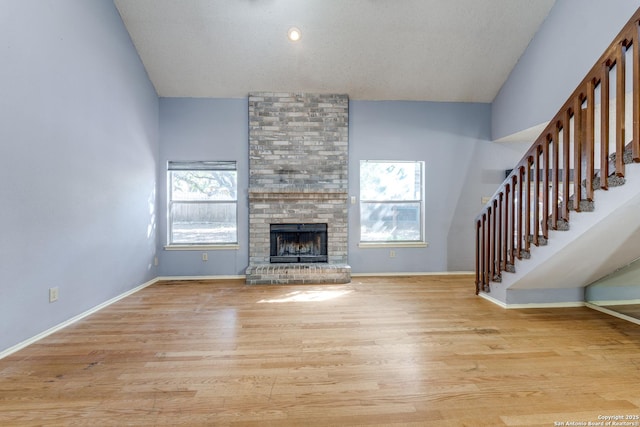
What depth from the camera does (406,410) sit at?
1557mm

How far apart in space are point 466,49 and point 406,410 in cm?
453

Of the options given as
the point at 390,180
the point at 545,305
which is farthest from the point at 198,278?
the point at 545,305

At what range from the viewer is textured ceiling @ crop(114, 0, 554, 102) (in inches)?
144

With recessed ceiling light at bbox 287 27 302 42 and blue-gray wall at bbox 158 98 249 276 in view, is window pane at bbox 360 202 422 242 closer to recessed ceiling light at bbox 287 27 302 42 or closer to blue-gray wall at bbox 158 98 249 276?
blue-gray wall at bbox 158 98 249 276

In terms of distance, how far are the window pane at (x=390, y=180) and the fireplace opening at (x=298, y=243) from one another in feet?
3.19

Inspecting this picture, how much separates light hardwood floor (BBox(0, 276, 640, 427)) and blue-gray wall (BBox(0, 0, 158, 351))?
0.46 metres

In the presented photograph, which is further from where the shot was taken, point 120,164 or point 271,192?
point 271,192

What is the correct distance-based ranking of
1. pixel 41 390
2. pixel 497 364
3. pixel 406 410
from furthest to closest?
pixel 497 364, pixel 41 390, pixel 406 410

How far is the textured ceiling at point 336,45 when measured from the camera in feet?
12.0

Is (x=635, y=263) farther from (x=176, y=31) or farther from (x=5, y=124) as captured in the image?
(x=176, y=31)

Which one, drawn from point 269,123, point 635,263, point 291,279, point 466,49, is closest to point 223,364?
point 291,279

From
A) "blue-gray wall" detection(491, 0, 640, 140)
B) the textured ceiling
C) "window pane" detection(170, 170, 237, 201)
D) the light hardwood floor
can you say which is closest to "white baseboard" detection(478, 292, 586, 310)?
the light hardwood floor

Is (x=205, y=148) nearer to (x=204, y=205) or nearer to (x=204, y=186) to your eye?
(x=204, y=186)

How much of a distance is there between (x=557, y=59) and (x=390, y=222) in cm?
302
